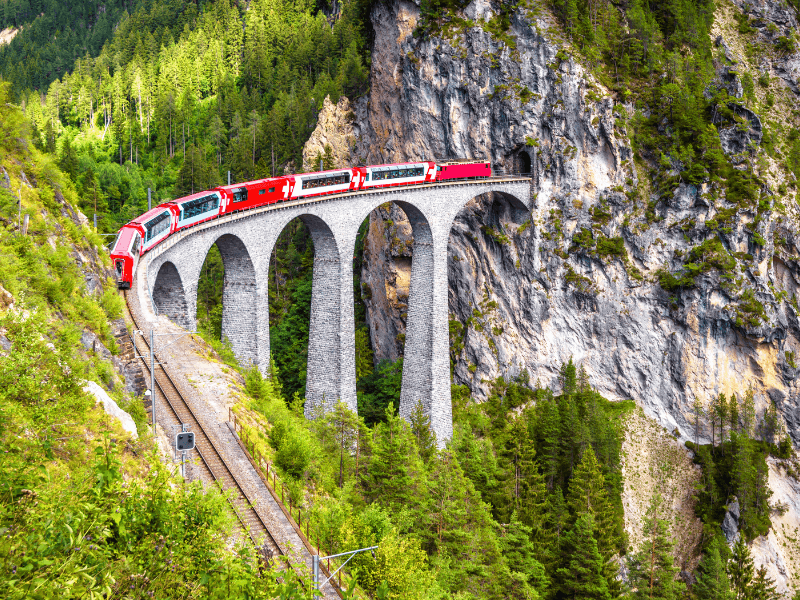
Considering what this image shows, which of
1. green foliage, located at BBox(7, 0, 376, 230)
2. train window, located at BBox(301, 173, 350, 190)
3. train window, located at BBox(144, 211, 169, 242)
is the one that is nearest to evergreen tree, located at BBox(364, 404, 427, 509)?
train window, located at BBox(144, 211, 169, 242)

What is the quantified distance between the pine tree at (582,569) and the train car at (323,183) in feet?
86.8

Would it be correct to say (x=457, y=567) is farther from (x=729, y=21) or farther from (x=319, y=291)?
(x=729, y=21)

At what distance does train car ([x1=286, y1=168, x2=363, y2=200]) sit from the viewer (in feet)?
142

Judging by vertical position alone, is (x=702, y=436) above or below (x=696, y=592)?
above

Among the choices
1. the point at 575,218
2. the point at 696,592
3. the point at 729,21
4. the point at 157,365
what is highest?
the point at 729,21

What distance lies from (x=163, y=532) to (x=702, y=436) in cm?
5227

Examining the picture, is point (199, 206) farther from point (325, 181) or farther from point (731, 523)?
point (731, 523)

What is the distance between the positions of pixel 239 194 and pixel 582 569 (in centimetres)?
2962

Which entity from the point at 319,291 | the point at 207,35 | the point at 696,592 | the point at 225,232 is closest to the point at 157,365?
the point at 225,232

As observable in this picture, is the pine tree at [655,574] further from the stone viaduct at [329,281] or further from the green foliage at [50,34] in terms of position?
the green foliage at [50,34]

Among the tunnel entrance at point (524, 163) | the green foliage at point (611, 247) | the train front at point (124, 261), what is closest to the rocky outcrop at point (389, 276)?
the tunnel entrance at point (524, 163)

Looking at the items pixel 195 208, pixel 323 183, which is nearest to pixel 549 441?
pixel 323 183

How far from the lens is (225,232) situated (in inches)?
1491

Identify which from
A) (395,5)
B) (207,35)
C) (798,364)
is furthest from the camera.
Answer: (207,35)
